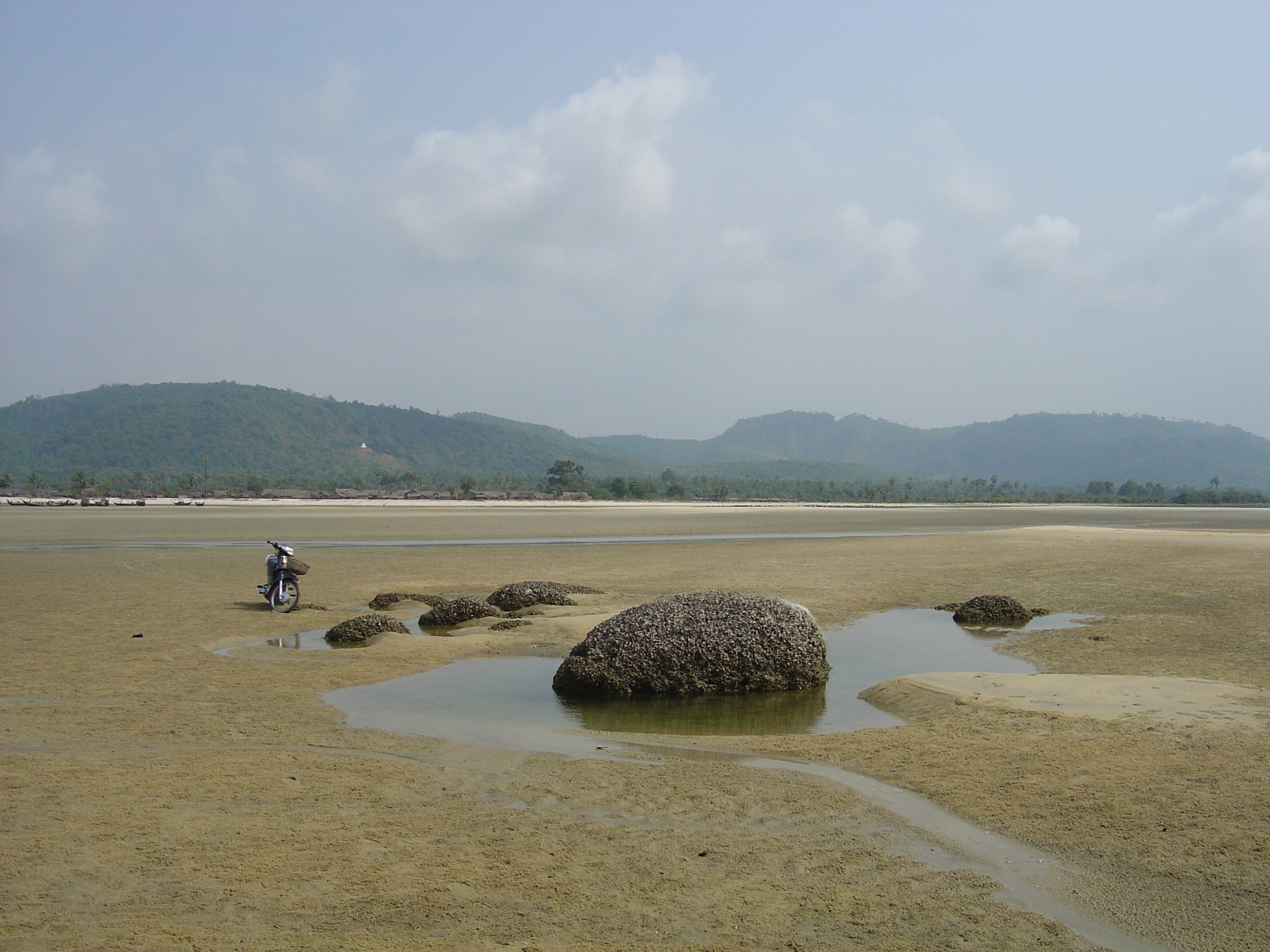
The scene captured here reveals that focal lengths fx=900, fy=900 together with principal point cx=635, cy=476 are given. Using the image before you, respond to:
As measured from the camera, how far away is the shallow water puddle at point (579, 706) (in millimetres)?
8773

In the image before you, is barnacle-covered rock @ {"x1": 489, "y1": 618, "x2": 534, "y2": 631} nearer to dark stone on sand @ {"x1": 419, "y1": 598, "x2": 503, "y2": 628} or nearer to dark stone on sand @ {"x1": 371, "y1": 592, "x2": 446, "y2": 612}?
dark stone on sand @ {"x1": 419, "y1": 598, "x2": 503, "y2": 628}

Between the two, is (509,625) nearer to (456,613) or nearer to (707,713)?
(456,613)

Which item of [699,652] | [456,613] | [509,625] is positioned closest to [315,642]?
[456,613]

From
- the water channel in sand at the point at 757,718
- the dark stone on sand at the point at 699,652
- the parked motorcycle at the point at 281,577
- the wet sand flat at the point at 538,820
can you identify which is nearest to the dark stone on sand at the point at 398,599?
the parked motorcycle at the point at 281,577

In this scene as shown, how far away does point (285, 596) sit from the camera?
681 inches

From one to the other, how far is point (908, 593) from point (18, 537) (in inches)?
1441

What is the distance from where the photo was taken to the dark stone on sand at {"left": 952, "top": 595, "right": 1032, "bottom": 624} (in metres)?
15.9

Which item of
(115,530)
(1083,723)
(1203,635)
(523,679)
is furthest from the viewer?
(115,530)

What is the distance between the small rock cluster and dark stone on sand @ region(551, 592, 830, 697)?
20.0 feet

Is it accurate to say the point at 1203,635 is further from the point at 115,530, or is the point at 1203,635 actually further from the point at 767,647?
the point at 115,530

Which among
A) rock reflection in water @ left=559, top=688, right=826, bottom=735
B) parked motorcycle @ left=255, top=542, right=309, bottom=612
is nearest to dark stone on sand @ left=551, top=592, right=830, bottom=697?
rock reflection in water @ left=559, top=688, right=826, bottom=735

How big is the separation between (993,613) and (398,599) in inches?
441

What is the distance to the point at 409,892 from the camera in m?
4.85

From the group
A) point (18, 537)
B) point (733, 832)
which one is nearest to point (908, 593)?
point (733, 832)
